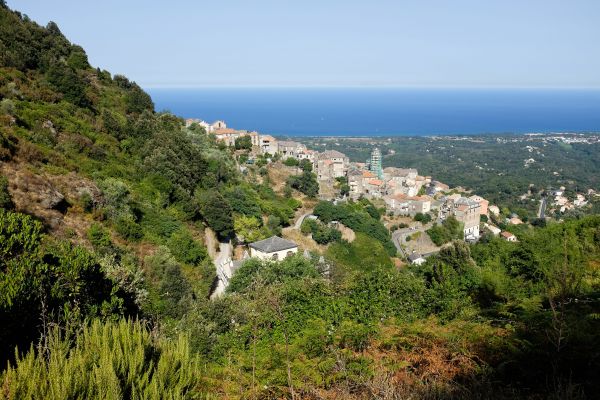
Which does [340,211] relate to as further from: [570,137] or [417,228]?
[570,137]

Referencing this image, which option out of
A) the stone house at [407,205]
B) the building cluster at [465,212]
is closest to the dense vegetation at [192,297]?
the stone house at [407,205]

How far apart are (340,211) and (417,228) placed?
1414cm

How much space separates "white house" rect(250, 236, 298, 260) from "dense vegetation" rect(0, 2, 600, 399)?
6.11ft

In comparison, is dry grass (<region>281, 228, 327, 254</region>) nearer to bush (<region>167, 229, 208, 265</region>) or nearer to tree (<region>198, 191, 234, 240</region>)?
tree (<region>198, 191, 234, 240</region>)

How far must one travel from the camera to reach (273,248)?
24.5 metres

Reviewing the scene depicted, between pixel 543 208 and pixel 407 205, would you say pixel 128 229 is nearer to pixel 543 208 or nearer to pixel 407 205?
pixel 407 205

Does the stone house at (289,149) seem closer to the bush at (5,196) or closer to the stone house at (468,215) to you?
the stone house at (468,215)

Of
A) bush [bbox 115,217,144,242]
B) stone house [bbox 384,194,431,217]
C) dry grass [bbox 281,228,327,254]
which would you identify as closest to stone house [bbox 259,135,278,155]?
stone house [bbox 384,194,431,217]

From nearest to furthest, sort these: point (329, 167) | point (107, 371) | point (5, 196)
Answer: point (107, 371)
point (5, 196)
point (329, 167)

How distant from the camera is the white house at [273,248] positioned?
2433 cm

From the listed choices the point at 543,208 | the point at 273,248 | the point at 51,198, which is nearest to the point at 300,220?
the point at 273,248

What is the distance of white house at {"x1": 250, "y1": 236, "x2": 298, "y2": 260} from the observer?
24.3 metres

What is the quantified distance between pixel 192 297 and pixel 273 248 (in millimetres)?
9637

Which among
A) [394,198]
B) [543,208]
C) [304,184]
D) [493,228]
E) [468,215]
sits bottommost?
[543,208]
